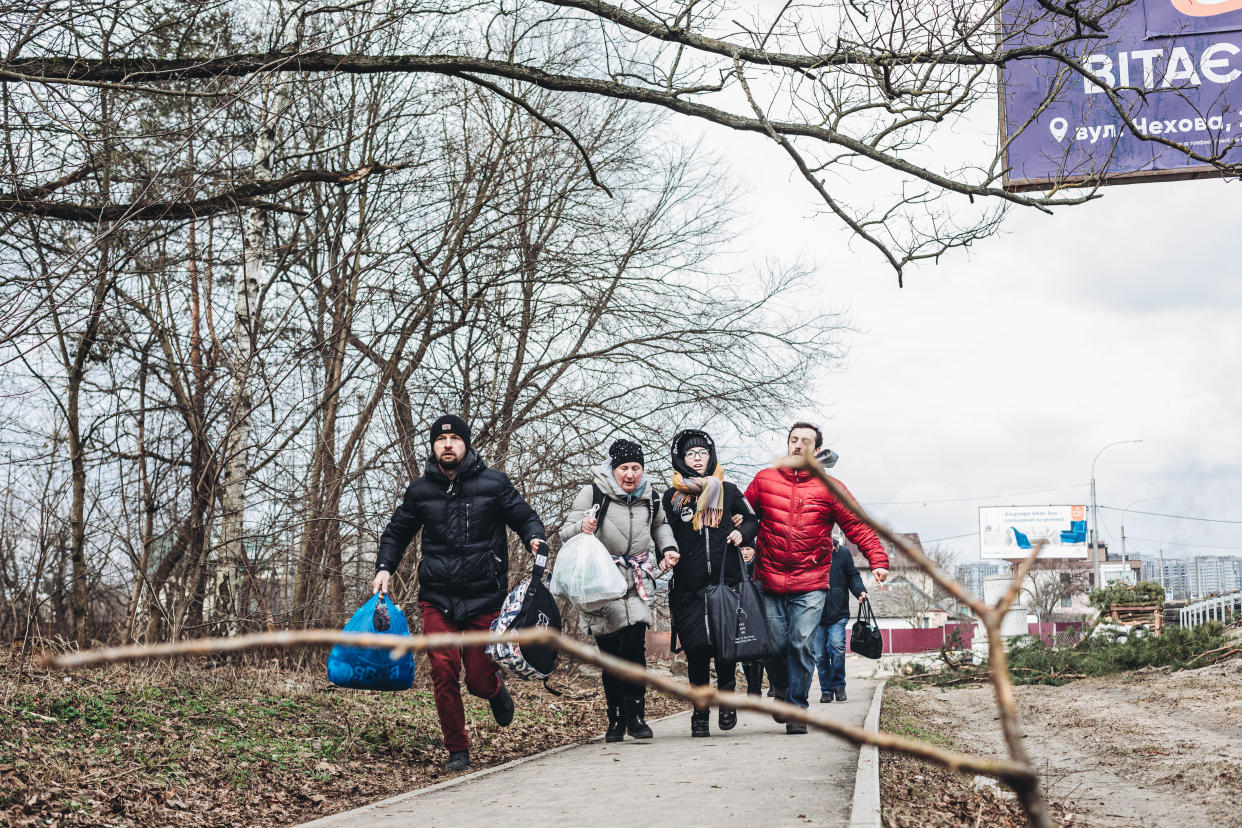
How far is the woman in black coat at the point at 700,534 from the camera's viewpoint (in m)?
8.20

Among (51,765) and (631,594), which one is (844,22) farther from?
(51,765)

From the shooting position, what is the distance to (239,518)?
37.3 feet

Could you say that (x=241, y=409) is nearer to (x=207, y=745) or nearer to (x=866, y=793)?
(x=207, y=745)

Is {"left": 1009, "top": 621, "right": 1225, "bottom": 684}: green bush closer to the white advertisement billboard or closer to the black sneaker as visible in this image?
the black sneaker

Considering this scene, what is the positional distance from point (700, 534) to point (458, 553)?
181cm

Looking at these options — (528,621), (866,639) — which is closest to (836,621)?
(866,639)

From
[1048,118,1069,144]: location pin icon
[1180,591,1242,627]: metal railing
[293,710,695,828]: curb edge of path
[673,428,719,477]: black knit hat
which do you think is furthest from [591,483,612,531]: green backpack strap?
[1180,591,1242,627]: metal railing

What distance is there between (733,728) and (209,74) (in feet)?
21.6

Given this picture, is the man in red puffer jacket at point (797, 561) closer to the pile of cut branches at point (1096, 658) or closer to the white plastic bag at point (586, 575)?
the white plastic bag at point (586, 575)

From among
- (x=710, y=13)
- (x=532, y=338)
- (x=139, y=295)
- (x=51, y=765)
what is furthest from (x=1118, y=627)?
(x=51, y=765)

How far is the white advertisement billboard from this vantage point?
7075 cm

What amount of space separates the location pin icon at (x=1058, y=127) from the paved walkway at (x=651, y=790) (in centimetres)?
887

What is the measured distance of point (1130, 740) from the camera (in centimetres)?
949

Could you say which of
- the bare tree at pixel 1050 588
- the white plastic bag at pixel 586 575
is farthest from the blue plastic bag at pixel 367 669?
the bare tree at pixel 1050 588
